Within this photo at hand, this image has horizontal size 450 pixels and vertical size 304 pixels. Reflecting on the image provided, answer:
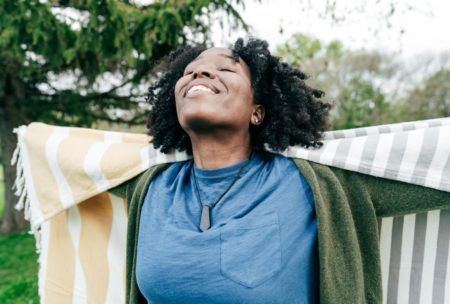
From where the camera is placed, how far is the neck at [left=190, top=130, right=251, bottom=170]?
179cm

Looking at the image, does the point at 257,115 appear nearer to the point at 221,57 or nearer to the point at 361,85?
the point at 221,57

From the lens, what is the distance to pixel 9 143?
7.61m

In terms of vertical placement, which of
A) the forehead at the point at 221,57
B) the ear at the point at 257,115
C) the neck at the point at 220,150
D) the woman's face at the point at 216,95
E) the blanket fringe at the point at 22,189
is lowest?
the blanket fringe at the point at 22,189

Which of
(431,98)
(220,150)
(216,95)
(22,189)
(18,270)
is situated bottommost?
(18,270)

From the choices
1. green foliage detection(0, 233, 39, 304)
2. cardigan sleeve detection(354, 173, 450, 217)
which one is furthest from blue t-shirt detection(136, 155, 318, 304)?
green foliage detection(0, 233, 39, 304)

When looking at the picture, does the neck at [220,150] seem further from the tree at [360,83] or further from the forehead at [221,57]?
the tree at [360,83]

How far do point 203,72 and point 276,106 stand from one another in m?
0.37

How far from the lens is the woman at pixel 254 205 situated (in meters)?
1.55

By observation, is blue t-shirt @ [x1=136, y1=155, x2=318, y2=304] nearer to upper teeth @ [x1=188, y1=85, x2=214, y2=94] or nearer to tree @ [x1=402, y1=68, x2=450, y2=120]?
upper teeth @ [x1=188, y1=85, x2=214, y2=94]

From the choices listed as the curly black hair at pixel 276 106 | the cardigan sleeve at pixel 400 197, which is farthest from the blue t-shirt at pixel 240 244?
the cardigan sleeve at pixel 400 197

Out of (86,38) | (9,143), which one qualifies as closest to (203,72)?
(86,38)

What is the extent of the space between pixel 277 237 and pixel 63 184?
1.31 m

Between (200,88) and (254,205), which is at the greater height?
(200,88)

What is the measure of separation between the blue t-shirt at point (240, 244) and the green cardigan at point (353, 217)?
0.06 meters
